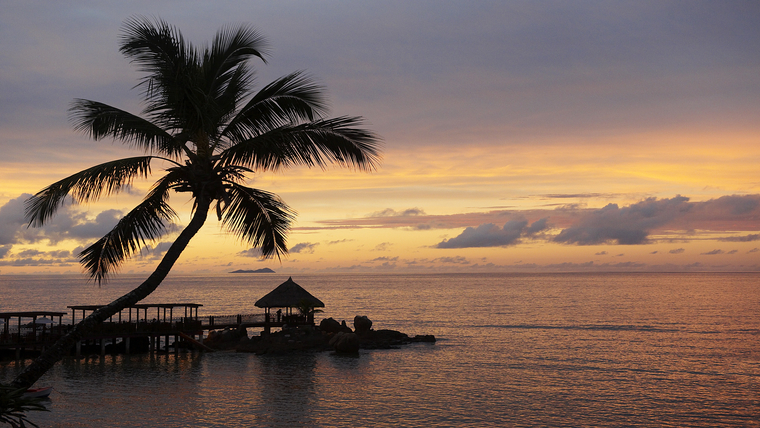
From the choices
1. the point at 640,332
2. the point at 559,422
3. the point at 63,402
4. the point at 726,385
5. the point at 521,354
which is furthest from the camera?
the point at 640,332

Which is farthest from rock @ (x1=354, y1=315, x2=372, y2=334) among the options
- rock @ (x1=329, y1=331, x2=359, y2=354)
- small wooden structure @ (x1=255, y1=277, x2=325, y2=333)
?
rock @ (x1=329, y1=331, x2=359, y2=354)

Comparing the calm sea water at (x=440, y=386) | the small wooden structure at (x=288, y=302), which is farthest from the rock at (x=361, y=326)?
the calm sea water at (x=440, y=386)

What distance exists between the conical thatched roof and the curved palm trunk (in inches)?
1532

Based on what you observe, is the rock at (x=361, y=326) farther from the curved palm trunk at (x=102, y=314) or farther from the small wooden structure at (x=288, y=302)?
the curved palm trunk at (x=102, y=314)

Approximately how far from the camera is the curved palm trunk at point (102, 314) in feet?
26.1

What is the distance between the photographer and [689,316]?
7650cm

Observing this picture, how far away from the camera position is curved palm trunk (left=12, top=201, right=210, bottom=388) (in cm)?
796

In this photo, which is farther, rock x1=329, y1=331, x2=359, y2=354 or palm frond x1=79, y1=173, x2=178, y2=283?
rock x1=329, y1=331, x2=359, y2=354

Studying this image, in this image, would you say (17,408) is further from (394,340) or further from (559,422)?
(394,340)

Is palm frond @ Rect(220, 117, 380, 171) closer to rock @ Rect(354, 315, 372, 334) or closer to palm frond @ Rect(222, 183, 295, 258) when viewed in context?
palm frond @ Rect(222, 183, 295, 258)

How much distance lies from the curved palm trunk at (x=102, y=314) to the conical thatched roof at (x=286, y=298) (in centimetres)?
3891

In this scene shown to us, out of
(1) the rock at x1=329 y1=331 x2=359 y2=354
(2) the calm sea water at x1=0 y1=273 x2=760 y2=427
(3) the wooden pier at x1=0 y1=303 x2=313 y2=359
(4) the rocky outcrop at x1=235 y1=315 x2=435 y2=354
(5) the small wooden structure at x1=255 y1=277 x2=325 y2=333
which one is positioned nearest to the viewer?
(2) the calm sea water at x1=0 y1=273 x2=760 y2=427

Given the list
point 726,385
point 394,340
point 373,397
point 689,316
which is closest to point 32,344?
point 373,397

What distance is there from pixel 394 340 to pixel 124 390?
2490 centimetres
